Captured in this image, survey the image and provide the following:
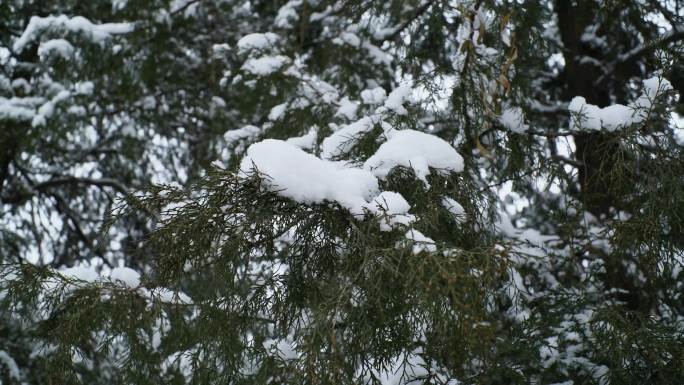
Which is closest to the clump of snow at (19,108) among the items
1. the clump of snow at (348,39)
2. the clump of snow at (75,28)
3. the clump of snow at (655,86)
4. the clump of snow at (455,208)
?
the clump of snow at (75,28)

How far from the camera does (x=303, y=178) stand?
7.57 ft

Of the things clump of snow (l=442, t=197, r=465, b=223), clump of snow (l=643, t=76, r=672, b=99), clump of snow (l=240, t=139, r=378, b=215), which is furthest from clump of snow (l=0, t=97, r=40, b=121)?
clump of snow (l=643, t=76, r=672, b=99)

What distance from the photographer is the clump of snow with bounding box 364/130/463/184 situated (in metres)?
2.60

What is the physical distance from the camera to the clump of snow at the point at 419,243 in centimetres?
204

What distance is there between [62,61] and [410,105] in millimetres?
3482

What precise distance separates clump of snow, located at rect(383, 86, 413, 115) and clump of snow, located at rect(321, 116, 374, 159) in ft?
0.58

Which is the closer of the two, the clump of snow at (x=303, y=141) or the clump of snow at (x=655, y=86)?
the clump of snow at (x=655, y=86)

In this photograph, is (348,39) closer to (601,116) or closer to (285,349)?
(601,116)

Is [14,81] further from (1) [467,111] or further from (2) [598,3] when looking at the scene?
(2) [598,3]

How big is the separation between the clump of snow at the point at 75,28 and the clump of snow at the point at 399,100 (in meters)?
3.07

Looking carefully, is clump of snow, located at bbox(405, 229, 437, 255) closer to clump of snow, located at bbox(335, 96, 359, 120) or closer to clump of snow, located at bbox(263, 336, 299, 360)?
clump of snow, located at bbox(263, 336, 299, 360)

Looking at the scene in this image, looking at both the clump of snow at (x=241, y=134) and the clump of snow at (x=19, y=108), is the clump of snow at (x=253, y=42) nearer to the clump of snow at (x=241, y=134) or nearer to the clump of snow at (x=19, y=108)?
the clump of snow at (x=241, y=134)

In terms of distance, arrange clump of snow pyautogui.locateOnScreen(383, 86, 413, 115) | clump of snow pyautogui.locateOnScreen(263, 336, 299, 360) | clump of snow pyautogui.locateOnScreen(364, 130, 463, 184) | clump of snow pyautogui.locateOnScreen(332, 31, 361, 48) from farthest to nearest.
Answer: clump of snow pyautogui.locateOnScreen(332, 31, 361, 48)
clump of snow pyautogui.locateOnScreen(383, 86, 413, 115)
clump of snow pyautogui.locateOnScreen(263, 336, 299, 360)
clump of snow pyautogui.locateOnScreen(364, 130, 463, 184)

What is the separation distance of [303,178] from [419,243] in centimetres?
49
